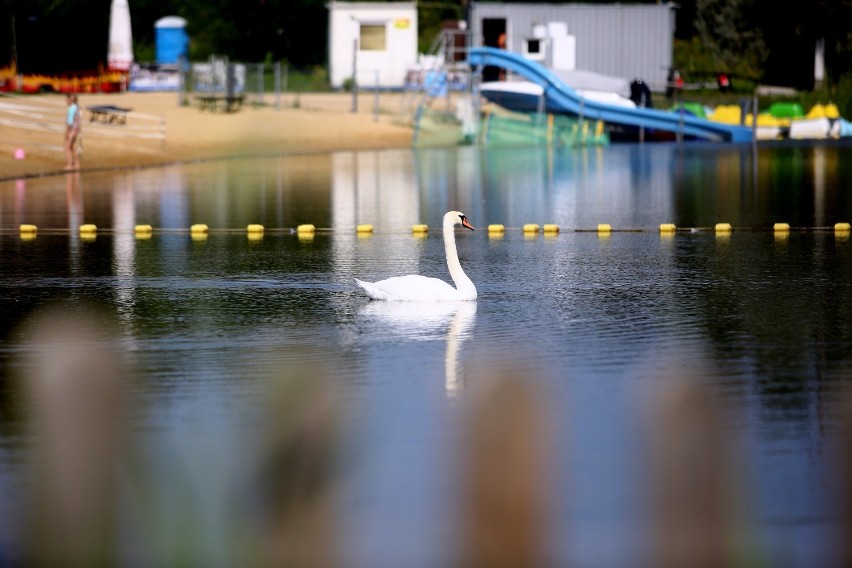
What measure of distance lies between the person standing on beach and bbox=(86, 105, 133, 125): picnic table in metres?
8.89

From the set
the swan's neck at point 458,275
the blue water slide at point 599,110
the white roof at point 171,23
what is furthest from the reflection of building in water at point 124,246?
the white roof at point 171,23

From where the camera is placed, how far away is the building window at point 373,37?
67.1 m

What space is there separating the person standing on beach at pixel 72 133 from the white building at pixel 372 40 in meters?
29.2

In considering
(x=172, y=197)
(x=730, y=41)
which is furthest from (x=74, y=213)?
(x=730, y=41)

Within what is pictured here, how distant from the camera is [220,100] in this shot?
2167 inches

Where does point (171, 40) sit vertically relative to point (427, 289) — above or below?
above

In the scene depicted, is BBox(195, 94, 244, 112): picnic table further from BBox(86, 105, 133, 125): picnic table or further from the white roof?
the white roof

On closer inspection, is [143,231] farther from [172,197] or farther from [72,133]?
[72,133]

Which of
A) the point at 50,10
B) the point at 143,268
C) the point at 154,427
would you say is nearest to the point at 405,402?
the point at 154,427

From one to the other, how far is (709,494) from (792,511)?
54 cm

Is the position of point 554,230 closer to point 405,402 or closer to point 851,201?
point 851,201

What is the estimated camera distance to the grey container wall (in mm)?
61594

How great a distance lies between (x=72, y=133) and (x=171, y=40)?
37.5m

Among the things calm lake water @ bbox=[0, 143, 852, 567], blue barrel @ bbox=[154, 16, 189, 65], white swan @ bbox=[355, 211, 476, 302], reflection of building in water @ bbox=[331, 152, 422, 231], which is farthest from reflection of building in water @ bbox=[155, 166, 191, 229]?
blue barrel @ bbox=[154, 16, 189, 65]
